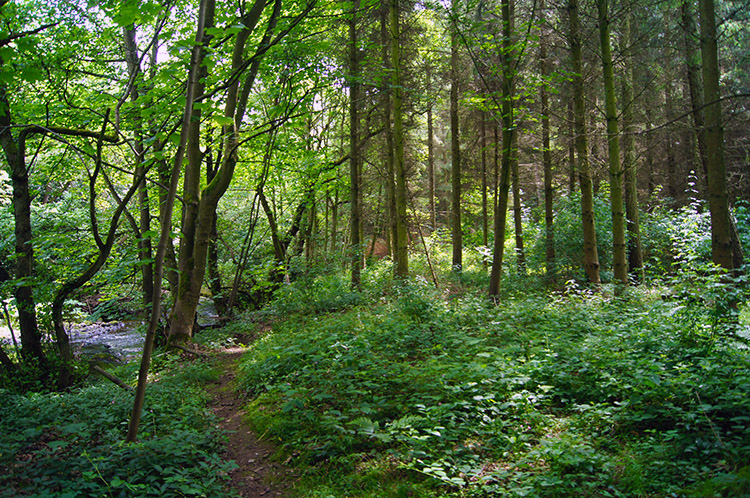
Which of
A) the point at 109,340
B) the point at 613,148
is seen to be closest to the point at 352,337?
the point at 613,148

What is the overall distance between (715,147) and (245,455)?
22.1 feet

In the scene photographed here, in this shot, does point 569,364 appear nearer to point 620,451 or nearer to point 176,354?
point 620,451

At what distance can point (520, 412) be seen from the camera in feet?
14.1

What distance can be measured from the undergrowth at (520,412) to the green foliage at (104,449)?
0.83m

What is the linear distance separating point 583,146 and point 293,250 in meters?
12.9

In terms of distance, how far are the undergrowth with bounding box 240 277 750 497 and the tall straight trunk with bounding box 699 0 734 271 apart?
993mm

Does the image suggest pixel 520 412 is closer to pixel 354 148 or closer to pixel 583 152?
pixel 583 152

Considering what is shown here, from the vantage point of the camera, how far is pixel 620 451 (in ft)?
11.6

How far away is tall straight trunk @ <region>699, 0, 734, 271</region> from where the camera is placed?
5711 millimetres

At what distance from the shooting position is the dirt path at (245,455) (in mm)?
3832

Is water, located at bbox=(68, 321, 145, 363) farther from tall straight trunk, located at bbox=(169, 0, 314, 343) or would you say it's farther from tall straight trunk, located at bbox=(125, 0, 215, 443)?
tall straight trunk, located at bbox=(125, 0, 215, 443)

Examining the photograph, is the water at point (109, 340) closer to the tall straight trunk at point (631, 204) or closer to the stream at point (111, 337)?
the stream at point (111, 337)

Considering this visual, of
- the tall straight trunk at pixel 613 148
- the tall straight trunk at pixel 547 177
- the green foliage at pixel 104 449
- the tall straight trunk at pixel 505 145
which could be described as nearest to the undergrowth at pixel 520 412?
the green foliage at pixel 104 449

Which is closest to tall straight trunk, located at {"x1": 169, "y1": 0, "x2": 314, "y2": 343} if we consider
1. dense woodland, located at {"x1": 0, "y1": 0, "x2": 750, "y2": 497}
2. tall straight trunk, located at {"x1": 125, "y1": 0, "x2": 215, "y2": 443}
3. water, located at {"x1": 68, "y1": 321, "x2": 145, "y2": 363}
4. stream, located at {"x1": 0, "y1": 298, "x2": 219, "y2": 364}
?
dense woodland, located at {"x1": 0, "y1": 0, "x2": 750, "y2": 497}
